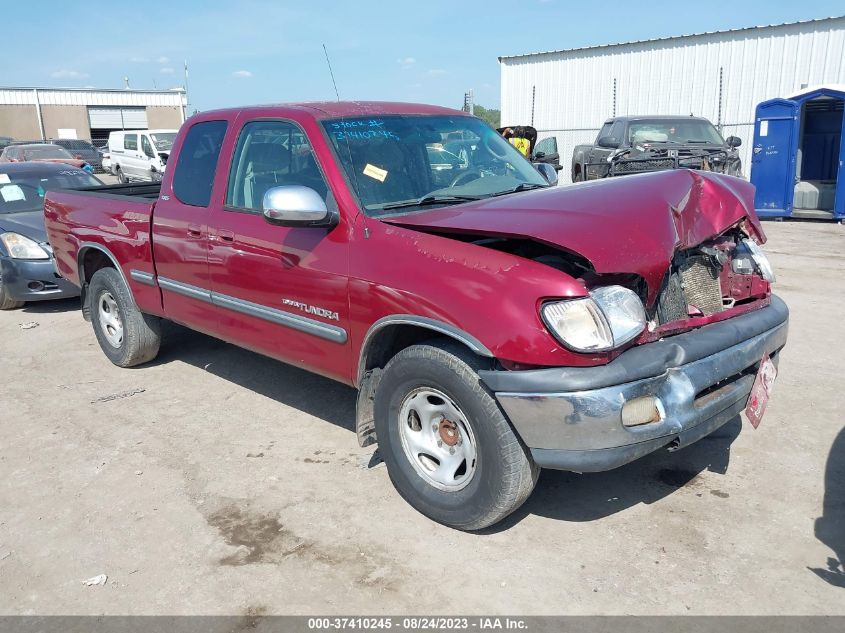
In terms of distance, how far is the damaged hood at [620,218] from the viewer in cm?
296

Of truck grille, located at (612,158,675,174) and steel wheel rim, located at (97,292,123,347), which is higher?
truck grille, located at (612,158,675,174)

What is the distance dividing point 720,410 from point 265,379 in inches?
137

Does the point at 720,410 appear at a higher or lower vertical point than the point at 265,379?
higher

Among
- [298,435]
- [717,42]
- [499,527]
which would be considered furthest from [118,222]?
[717,42]

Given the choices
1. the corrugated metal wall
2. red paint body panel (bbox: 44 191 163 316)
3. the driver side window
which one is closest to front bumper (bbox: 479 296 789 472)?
the driver side window

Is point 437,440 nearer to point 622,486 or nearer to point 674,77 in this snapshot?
point 622,486

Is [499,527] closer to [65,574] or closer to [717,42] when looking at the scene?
[65,574]

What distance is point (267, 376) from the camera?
221 inches

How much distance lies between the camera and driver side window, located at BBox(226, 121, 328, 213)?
3971 millimetres

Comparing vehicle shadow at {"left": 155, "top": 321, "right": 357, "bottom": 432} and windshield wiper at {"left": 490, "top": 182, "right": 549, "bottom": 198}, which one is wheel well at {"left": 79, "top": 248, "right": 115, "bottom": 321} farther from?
windshield wiper at {"left": 490, "top": 182, "right": 549, "bottom": 198}

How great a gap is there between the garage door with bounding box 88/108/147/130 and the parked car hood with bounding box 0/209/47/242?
49.1 meters

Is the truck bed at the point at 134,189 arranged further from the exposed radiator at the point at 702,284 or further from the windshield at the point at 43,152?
the windshield at the point at 43,152

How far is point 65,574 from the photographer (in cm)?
314

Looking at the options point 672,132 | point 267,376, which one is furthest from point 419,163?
point 672,132
